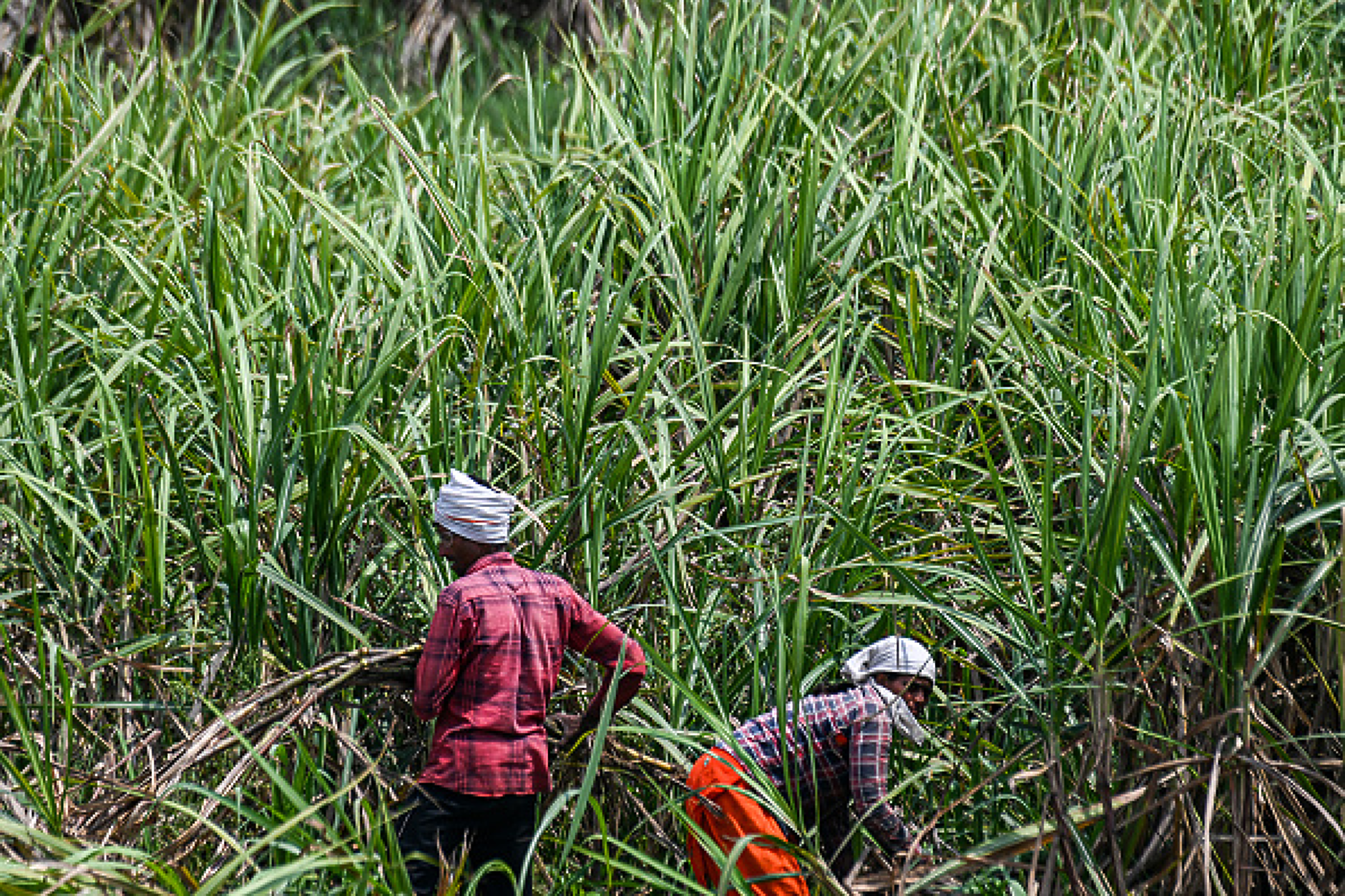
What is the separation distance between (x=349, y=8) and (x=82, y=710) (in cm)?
443

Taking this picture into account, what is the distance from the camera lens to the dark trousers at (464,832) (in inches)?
104

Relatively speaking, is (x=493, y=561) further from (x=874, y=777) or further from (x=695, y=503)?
(x=874, y=777)

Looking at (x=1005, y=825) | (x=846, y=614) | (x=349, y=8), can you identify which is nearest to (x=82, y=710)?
(x=846, y=614)

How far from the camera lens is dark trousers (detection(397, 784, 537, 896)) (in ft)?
8.65

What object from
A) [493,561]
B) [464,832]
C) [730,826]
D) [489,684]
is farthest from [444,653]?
[730,826]

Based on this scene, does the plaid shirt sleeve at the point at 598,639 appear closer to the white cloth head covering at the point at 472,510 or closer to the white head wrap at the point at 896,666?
the white cloth head covering at the point at 472,510

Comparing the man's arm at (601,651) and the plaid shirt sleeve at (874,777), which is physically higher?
the man's arm at (601,651)

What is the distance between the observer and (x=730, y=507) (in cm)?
313

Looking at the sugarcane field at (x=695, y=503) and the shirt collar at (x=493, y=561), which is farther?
the shirt collar at (x=493, y=561)

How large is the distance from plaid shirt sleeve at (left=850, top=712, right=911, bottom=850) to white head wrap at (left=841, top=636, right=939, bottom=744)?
5 centimetres

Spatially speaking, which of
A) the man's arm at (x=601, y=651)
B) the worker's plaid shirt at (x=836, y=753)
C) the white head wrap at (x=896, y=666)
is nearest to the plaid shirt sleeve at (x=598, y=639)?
A: the man's arm at (x=601, y=651)

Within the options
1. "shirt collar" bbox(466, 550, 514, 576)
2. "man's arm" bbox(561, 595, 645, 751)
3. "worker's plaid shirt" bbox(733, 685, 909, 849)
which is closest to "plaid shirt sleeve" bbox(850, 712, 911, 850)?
"worker's plaid shirt" bbox(733, 685, 909, 849)

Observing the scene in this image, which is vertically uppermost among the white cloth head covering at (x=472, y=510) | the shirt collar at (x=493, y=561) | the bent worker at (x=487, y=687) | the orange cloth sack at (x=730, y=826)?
the white cloth head covering at (x=472, y=510)

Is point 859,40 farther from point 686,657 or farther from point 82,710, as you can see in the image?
point 82,710
